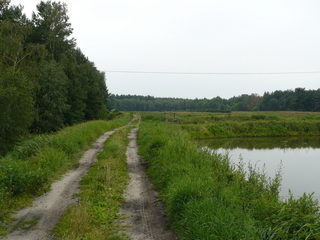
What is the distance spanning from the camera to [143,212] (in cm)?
670

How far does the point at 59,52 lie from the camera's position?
3431cm

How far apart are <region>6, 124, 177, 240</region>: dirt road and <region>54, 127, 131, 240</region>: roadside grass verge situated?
224 mm

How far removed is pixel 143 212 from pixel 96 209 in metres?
1.15

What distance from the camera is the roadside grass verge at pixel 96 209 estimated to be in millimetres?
5277

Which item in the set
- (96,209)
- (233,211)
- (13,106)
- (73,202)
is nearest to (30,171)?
(73,202)

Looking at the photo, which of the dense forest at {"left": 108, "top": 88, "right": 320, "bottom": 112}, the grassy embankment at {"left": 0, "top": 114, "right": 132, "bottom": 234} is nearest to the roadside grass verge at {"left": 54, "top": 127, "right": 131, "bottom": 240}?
the grassy embankment at {"left": 0, "top": 114, "right": 132, "bottom": 234}

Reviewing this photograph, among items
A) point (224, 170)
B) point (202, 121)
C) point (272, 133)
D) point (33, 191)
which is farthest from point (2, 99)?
point (272, 133)

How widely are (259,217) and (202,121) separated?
39.4 meters

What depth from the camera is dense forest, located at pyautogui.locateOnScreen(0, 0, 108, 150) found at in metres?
20.4

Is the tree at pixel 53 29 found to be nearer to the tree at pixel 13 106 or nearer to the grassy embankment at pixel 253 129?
the tree at pixel 13 106

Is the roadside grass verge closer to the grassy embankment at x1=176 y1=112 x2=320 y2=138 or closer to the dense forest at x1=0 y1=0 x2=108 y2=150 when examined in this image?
the dense forest at x1=0 y1=0 x2=108 y2=150

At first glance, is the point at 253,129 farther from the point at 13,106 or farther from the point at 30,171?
the point at 30,171

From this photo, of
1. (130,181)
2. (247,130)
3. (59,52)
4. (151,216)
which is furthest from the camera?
(247,130)

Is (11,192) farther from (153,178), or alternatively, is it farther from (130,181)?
(153,178)
